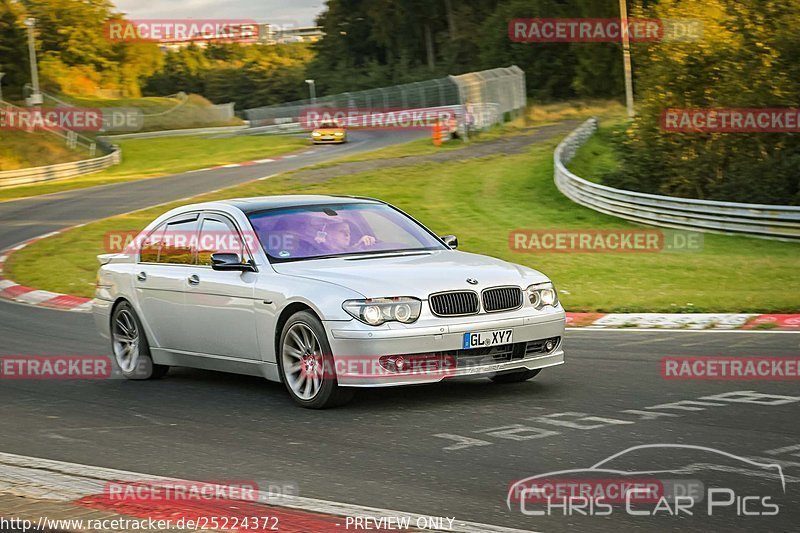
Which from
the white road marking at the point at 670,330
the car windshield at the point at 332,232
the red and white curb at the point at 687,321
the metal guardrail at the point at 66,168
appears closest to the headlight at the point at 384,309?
the car windshield at the point at 332,232

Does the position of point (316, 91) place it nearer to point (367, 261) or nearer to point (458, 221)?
point (458, 221)

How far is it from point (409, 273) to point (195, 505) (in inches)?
125

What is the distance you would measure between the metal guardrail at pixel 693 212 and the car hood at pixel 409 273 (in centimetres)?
1673

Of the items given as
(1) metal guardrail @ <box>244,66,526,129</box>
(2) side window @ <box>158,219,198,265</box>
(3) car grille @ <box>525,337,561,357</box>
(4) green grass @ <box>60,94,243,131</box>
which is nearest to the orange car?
(1) metal guardrail @ <box>244,66,526,129</box>

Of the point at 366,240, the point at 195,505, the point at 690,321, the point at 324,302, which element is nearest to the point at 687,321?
the point at 690,321

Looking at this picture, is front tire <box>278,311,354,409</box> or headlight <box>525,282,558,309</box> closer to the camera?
front tire <box>278,311,354,409</box>

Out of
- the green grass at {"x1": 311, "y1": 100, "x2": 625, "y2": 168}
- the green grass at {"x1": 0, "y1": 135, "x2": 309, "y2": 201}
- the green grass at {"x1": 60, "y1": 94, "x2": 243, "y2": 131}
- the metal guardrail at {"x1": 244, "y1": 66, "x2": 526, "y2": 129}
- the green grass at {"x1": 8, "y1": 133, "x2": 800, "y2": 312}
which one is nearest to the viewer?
the green grass at {"x1": 8, "y1": 133, "x2": 800, "y2": 312}

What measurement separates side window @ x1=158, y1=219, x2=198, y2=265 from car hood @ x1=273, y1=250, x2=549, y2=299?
4.07 feet

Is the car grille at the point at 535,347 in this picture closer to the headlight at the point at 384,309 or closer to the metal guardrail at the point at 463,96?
the headlight at the point at 384,309

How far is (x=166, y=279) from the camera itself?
31.9 ft

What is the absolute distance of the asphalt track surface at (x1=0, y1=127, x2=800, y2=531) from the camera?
18.6 feet

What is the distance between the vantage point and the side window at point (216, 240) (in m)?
9.15

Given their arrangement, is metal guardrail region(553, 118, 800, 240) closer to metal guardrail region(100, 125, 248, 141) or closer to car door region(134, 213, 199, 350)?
car door region(134, 213, 199, 350)

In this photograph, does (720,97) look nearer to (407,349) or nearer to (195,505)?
(407,349)
